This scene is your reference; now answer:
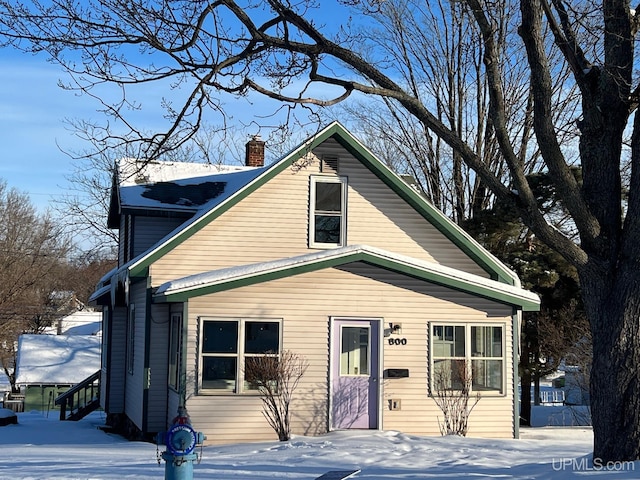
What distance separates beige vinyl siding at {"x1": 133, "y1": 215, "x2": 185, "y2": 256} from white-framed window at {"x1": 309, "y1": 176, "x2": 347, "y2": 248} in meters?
3.44

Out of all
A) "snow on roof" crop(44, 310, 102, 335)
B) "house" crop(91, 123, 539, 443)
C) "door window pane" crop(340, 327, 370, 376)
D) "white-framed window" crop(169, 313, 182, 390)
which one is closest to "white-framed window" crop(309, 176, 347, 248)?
"house" crop(91, 123, 539, 443)

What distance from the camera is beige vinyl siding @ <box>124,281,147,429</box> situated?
54.6 feet

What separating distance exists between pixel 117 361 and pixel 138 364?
3.21 metres

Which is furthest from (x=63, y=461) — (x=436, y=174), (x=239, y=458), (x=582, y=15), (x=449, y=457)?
(x=436, y=174)

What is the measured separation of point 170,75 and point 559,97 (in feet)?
69.4

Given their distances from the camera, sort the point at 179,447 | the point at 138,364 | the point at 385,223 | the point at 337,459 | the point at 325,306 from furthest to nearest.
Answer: the point at 385,223, the point at 138,364, the point at 325,306, the point at 337,459, the point at 179,447

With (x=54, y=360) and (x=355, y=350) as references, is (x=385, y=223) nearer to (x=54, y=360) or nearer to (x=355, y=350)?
(x=355, y=350)

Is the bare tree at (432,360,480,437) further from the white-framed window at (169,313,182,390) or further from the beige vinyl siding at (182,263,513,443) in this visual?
the white-framed window at (169,313,182,390)

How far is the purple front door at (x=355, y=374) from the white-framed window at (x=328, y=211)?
2.78m

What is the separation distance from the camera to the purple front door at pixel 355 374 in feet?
50.2

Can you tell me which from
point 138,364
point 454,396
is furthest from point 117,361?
point 454,396

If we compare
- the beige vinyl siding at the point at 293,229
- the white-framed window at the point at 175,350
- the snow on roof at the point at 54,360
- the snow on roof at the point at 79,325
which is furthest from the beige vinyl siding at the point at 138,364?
the snow on roof at the point at 79,325

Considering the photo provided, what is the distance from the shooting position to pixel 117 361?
20.3 m

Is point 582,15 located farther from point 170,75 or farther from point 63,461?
point 63,461
